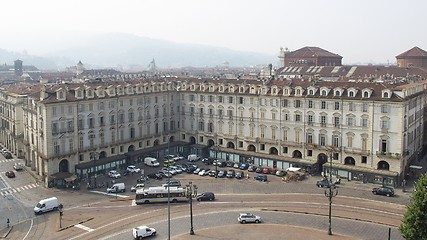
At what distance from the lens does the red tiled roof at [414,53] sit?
168875mm

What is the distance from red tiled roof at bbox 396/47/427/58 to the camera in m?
169

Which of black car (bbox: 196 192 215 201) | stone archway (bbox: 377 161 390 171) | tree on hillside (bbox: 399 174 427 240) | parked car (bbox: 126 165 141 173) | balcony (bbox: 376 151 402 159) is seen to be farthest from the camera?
parked car (bbox: 126 165 141 173)

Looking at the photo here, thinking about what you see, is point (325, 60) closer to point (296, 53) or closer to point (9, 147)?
point (296, 53)

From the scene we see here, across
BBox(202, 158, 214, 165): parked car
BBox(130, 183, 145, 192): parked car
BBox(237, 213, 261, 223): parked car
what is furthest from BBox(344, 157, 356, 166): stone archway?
BBox(130, 183, 145, 192): parked car

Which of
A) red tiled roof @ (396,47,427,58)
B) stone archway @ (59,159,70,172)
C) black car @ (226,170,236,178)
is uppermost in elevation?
red tiled roof @ (396,47,427,58)

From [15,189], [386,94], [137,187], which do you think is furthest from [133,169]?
[386,94]

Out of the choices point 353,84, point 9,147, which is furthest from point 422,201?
point 9,147

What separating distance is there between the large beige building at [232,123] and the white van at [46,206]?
14115mm

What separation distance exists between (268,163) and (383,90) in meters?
27.7

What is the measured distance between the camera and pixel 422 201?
163 feet

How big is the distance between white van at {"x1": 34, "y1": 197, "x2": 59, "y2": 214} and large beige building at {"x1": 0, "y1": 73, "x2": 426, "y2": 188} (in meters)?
14.1

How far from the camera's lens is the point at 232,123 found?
109 meters

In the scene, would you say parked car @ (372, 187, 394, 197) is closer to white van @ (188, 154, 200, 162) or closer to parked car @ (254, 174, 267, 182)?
parked car @ (254, 174, 267, 182)

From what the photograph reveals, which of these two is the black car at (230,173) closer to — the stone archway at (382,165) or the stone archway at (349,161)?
the stone archway at (349,161)
